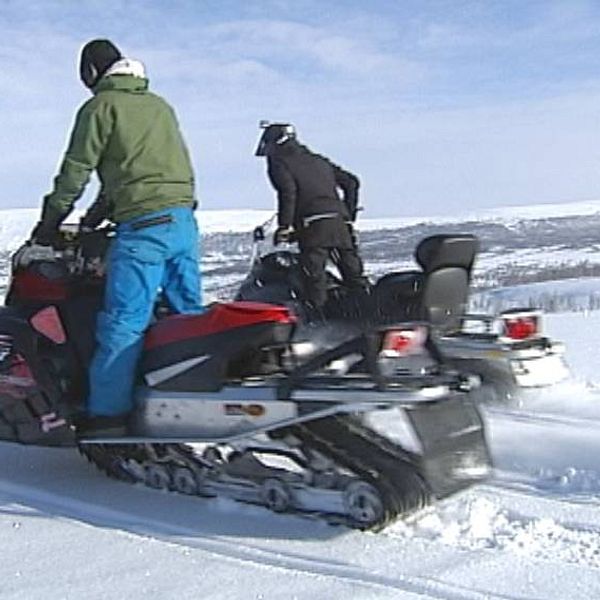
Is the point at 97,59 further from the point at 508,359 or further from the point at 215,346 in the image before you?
the point at 508,359

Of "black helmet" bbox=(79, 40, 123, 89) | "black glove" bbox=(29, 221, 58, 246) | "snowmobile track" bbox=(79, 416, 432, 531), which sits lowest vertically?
"snowmobile track" bbox=(79, 416, 432, 531)

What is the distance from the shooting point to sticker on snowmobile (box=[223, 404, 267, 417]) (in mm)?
4008

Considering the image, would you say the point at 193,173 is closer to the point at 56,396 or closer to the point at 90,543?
the point at 56,396

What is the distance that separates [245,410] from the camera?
405 cm

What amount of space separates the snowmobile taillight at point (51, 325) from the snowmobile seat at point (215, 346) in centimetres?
44

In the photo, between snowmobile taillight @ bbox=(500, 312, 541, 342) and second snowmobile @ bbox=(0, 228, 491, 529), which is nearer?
second snowmobile @ bbox=(0, 228, 491, 529)

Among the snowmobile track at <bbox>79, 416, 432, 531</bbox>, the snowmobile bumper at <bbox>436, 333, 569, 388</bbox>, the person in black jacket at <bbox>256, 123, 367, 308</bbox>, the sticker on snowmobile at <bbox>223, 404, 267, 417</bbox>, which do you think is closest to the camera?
the snowmobile track at <bbox>79, 416, 432, 531</bbox>

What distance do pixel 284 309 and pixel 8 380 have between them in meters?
1.39

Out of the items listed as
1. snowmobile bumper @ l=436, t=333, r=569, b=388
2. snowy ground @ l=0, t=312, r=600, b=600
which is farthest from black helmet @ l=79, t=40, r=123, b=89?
snowmobile bumper @ l=436, t=333, r=569, b=388

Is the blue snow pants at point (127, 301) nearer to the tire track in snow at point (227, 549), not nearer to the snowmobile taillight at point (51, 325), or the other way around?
the snowmobile taillight at point (51, 325)

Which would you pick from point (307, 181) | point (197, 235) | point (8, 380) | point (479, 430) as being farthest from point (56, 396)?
point (307, 181)

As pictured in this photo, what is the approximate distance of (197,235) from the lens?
462 centimetres

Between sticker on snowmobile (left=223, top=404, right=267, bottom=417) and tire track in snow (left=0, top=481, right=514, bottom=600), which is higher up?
sticker on snowmobile (left=223, top=404, right=267, bottom=417)

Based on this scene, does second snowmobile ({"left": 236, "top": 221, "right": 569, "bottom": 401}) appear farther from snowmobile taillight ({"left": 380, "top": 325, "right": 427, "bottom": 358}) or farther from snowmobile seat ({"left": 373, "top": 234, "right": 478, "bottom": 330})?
snowmobile taillight ({"left": 380, "top": 325, "right": 427, "bottom": 358})
